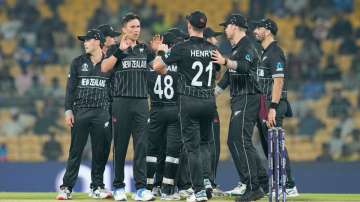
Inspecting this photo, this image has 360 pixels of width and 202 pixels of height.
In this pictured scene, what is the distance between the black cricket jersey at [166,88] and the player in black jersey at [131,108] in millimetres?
616

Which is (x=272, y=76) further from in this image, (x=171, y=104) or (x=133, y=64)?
(x=133, y=64)

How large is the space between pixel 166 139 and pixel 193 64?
1680mm

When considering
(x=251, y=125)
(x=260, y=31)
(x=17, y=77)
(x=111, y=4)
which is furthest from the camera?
(x=111, y=4)

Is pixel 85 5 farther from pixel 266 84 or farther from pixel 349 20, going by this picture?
pixel 266 84

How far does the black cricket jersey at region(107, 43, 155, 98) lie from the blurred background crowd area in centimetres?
660

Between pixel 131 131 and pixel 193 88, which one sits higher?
pixel 193 88

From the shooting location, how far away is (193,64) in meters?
10.6

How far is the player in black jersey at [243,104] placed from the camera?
36.1 feet

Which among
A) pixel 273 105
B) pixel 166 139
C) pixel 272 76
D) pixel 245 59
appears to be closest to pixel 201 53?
pixel 245 59

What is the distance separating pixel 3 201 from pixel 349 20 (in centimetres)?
1227

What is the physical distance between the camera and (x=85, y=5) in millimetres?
23125

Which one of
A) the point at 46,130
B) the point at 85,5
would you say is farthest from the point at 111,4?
the point at 46,130

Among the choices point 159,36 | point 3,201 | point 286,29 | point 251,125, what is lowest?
point 3,201

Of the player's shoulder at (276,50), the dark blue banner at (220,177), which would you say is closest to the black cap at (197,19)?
the player's shoulder at (276,50)
